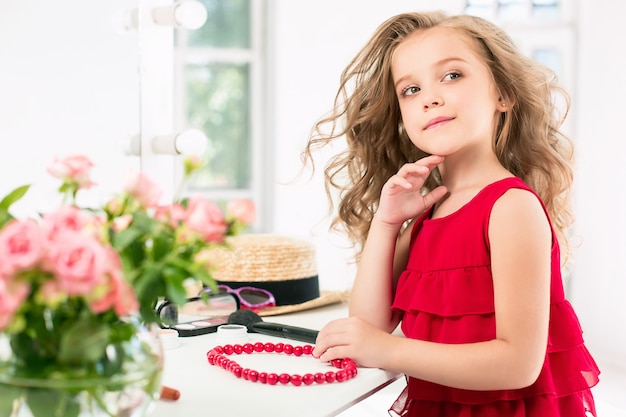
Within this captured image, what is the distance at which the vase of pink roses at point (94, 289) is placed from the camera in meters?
0.54

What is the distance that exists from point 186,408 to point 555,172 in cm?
83

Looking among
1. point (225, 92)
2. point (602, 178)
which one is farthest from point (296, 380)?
point (225, 92)

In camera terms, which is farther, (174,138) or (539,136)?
(174,138)

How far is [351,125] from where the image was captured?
1.44 metres

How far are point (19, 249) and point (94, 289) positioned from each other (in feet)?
0.19

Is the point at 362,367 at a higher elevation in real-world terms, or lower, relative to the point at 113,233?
lower

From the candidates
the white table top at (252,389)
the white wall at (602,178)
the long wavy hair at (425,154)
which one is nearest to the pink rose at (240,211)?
the white table top at (252,389)

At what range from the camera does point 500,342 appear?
100cm

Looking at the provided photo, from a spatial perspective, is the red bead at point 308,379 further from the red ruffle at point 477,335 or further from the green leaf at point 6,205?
the green leaf at point 6,205

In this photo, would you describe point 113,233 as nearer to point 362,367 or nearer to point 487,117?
point 362,367

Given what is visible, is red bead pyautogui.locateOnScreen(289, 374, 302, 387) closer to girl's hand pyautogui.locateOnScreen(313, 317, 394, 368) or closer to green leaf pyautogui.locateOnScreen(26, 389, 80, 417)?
girl's hand pyautogui.locateOnScreen(313, 317, 394, 368)

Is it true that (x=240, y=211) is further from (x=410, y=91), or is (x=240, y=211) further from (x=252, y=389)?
(x=410, y=91)

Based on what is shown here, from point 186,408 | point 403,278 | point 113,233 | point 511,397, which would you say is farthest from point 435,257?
point 113,233

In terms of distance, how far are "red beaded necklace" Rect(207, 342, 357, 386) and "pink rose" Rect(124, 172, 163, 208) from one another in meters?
0.36
